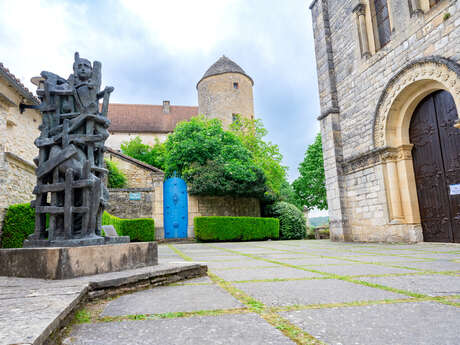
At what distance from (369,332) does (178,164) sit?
1426 cm

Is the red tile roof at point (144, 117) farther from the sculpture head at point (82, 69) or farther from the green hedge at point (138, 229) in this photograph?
the sculpture head at point (82, 69)

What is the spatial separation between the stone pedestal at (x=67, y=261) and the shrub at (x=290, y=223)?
1285 centimetres

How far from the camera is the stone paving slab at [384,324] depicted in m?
1.29

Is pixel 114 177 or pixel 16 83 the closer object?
pixel 16 83

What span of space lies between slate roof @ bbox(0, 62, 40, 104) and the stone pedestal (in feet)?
30.6

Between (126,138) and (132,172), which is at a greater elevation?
(126,138)

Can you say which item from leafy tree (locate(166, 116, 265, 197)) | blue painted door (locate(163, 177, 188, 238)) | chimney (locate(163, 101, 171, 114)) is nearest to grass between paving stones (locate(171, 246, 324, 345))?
leafy tree (locate(166, 116, 265, 197))

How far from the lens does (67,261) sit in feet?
7.82

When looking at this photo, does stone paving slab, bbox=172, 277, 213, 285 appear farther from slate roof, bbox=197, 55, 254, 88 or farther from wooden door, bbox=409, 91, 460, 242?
slate roof, bbox=197, 55, 254, 88

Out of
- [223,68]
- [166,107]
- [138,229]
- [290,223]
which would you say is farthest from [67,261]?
[166,107]

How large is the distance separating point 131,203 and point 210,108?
528 inches

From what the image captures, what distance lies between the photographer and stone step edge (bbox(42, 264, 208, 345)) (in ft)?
4.26

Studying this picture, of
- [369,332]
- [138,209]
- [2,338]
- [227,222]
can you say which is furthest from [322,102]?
[2,338]

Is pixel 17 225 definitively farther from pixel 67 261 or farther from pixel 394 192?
pixel 394 192
